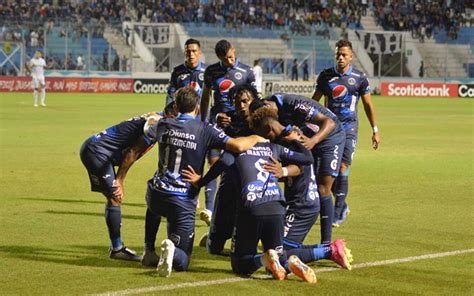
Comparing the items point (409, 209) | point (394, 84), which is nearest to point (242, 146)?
point (409, 209)

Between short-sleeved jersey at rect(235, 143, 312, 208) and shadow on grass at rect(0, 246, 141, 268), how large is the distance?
4.74ft

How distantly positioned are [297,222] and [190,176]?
1.21m

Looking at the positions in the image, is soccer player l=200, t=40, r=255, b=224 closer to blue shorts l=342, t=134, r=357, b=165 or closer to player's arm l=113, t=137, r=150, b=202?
blue shorts l=342, t=134, r=357, b=165

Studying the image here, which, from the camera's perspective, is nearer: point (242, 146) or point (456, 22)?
point (242, 146)

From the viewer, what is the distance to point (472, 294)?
8.36 m

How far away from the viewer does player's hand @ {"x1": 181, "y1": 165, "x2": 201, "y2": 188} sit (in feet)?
29.8

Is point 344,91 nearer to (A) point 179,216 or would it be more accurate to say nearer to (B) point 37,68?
(A) point 179,216

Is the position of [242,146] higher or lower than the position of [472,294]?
higher

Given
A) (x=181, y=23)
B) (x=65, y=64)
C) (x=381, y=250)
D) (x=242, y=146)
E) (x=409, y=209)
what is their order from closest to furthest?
(x=242, y=146)
(x=381, y=250)
(x=409, y=209)
(x=65, y=64)
(x=181, y=23)

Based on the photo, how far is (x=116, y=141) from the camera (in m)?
10.1

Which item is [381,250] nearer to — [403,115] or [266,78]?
[403,115]

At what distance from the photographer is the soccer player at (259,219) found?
8.76 m

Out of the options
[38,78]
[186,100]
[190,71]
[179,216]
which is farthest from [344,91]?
[38,78]

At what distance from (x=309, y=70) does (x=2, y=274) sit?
162ft
